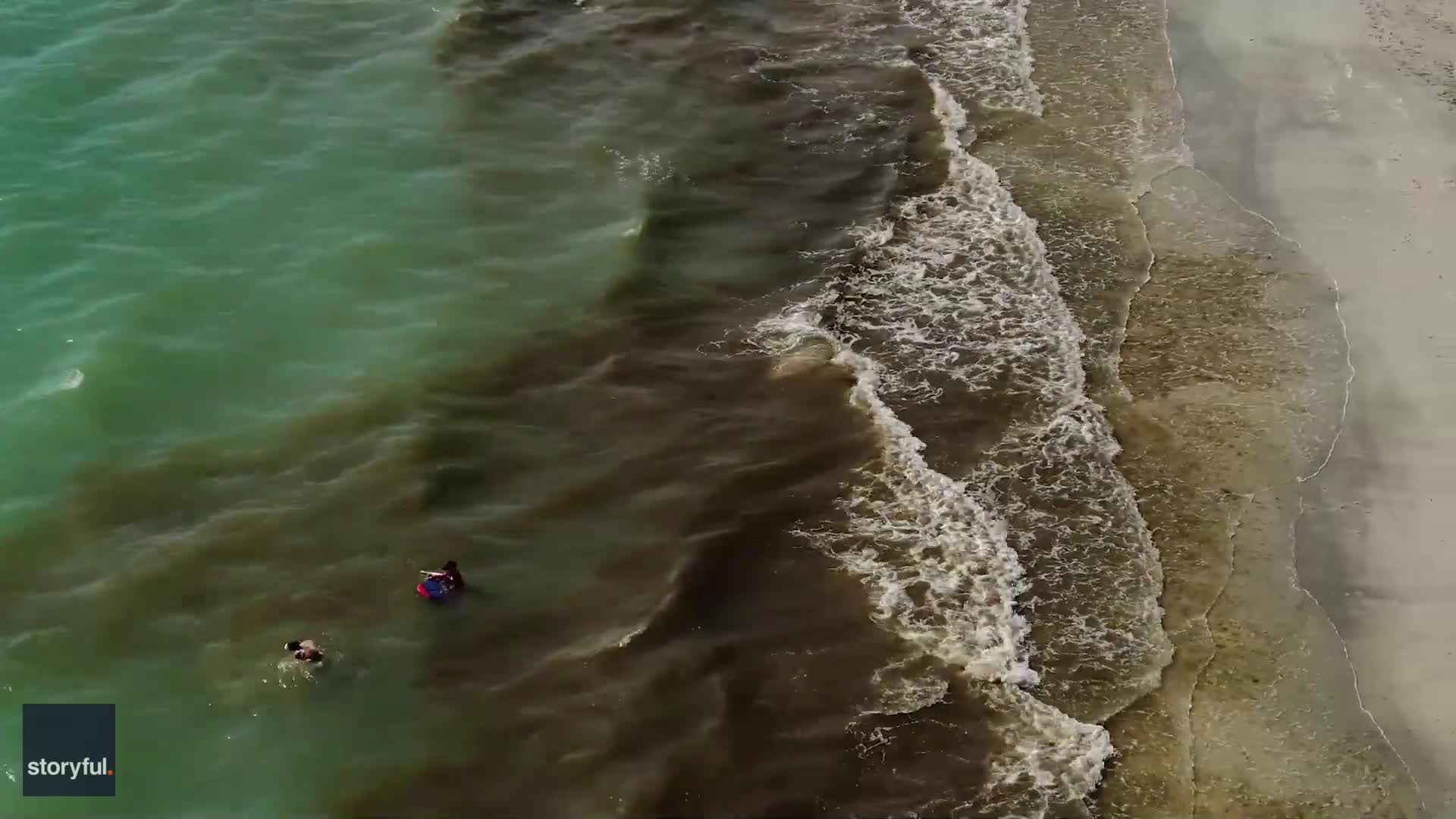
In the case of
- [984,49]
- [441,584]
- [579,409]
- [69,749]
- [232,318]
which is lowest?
[69,749]

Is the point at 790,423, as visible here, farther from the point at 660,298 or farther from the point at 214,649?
the point at 214,649

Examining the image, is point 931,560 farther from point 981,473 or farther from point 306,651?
point 306,651

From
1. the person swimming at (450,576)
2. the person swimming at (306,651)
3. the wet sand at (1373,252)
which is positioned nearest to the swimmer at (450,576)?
the person swimming at (450,576)

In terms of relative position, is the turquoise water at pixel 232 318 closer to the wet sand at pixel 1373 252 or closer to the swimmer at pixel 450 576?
the swimmer at pixel 450 576

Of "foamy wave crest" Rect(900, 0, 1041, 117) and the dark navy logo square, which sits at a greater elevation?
"foamy wave crest" Rect(900, 0, 1041, 117)

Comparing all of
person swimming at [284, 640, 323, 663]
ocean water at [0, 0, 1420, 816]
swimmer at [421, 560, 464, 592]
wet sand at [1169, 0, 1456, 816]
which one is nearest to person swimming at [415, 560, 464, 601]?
swimmer at [421, 560, 464, 592]

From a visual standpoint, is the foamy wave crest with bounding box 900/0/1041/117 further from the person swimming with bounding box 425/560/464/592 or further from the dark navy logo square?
the dark navy logo square

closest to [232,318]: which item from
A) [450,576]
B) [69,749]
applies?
[450,576]
